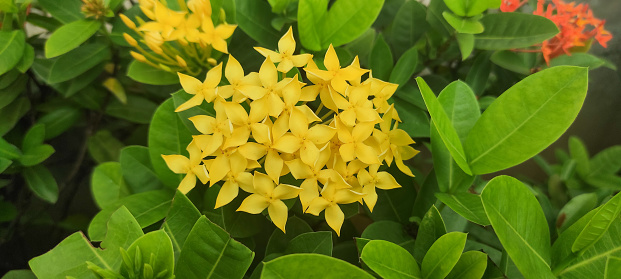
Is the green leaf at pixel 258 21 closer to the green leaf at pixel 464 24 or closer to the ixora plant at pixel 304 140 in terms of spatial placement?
the ixora plant at pixel 304 140

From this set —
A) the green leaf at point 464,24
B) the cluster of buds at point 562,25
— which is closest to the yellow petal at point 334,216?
the green leaf at point 464,24

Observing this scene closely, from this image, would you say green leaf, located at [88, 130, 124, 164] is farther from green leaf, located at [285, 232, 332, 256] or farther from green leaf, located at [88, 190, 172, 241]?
green leaf, located at [285, 232, 332, 256]

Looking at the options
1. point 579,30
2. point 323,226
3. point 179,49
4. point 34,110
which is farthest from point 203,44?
point 579,30

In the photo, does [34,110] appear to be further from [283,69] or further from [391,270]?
[391,270]

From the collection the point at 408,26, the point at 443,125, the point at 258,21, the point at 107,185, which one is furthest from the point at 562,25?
the point at 107,185

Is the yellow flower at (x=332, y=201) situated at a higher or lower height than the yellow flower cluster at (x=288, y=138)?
lower

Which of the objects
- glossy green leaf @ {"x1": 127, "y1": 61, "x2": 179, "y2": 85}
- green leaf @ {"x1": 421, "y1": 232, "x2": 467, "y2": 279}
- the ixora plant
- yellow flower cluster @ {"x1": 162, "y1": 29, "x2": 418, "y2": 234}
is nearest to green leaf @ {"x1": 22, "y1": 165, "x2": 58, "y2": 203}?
the ixora plant
